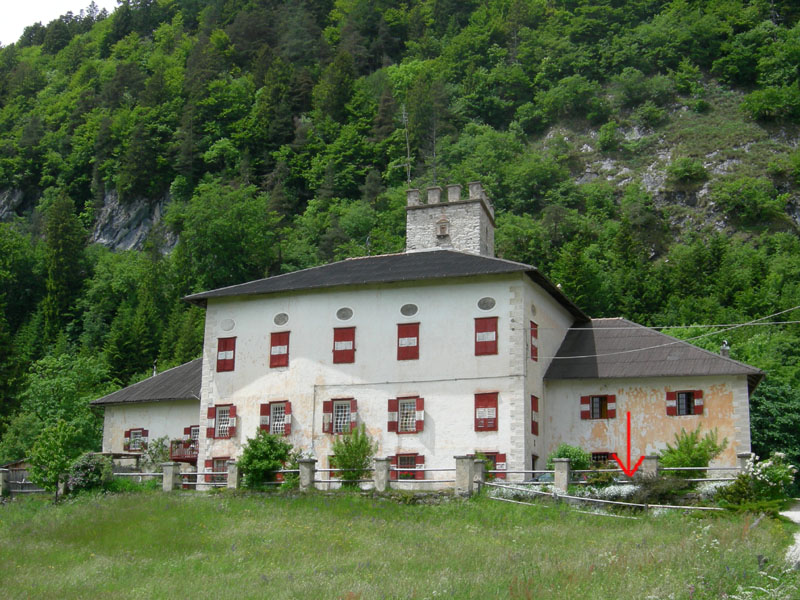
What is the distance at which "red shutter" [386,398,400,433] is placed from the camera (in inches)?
1449

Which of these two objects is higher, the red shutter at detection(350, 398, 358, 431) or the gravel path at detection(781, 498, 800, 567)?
the red shutter at detection(350, 398, 358, 431)

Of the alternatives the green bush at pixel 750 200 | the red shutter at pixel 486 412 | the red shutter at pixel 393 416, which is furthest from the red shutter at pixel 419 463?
the green bush at pixel 750 200

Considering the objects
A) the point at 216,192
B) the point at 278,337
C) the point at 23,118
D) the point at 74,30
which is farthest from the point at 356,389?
the point at 74,30

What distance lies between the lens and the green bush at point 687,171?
86.8 metres

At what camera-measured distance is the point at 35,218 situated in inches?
4345

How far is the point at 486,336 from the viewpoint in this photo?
3644 cm

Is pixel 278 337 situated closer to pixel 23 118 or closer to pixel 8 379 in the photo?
pixel 8 379

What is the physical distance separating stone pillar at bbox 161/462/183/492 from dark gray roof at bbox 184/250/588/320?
23.9 ft

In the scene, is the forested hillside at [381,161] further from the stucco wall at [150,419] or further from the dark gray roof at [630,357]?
the dark gray roof at [630,357]

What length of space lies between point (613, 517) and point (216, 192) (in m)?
68.4

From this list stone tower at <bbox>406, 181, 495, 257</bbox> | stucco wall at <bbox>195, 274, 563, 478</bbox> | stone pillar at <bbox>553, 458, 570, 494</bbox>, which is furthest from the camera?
stone tower at <bbox>406, 181, 495, 257</bbox>

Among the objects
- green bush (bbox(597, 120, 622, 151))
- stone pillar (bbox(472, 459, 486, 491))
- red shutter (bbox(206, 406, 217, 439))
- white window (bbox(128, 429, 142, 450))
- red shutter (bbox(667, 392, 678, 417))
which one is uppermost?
green bush (bbox(597, 120, 622, 151))

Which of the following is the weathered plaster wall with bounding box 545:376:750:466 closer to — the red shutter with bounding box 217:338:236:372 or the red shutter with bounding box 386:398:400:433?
the red shutter with bounding box 386:398:400:433

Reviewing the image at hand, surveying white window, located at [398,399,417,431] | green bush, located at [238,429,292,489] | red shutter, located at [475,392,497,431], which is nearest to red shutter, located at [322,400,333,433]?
white window, located at [398,399,417,431]
